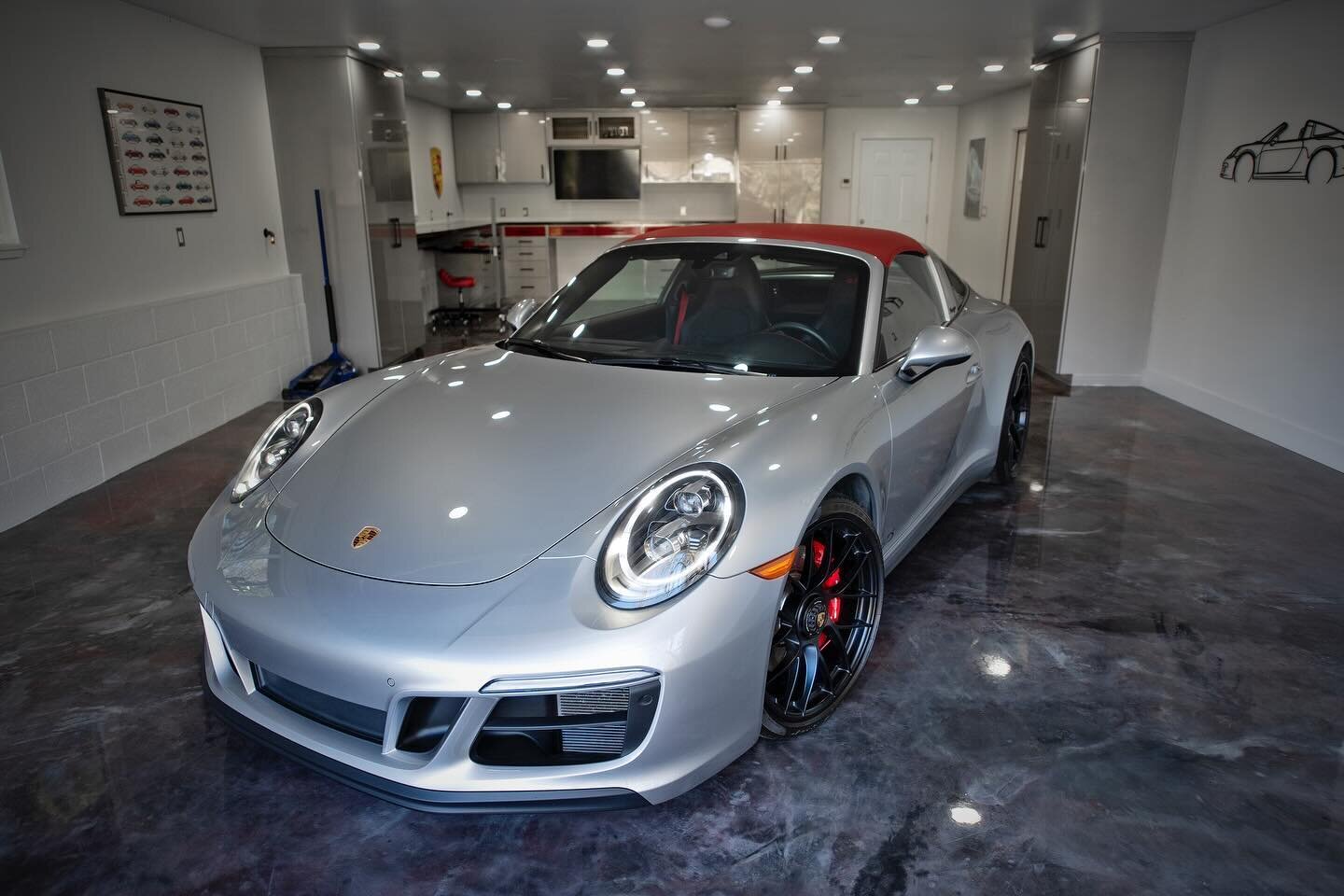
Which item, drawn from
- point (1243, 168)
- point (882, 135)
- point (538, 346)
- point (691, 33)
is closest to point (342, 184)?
point (691, 33)

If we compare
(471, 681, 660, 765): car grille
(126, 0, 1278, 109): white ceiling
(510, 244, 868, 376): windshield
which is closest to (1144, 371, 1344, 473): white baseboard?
(126, 0, 1278, 109): white ceiling

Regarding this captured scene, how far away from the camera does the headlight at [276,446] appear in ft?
6.77

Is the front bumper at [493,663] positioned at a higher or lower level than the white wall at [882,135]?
lower

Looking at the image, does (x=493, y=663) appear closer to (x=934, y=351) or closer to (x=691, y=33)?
(x=934, y=351)

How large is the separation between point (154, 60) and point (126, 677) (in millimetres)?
3897

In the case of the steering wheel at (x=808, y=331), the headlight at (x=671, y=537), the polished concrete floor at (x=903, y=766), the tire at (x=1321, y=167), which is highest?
the tire at (x=1321, y=167)

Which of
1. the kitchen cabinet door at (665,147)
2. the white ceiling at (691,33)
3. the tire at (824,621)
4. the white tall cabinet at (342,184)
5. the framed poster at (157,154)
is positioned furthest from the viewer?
the kitchen cabinet door at (665,147)

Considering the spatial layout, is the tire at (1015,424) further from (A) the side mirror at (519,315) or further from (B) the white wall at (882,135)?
(B) the white wall at (882,135)

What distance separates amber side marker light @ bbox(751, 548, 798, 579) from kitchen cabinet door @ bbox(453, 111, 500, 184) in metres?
10.7

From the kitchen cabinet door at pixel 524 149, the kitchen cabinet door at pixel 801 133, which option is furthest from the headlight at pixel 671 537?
the kitchen cabinet door at pixel 524 149

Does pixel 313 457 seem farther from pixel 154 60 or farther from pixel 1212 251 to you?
pixel 1212 251

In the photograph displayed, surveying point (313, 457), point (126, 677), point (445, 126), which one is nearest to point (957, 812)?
point (313, 457)

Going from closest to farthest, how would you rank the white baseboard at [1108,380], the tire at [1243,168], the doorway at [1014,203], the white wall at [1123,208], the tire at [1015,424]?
1. the tire at [1015,424]
2. the tire at [1243,168]
3. the white wall at [1123,208]
4. the white baseboard at [1108,380]
5. the doorway at [1014,203]

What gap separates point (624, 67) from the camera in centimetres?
755
